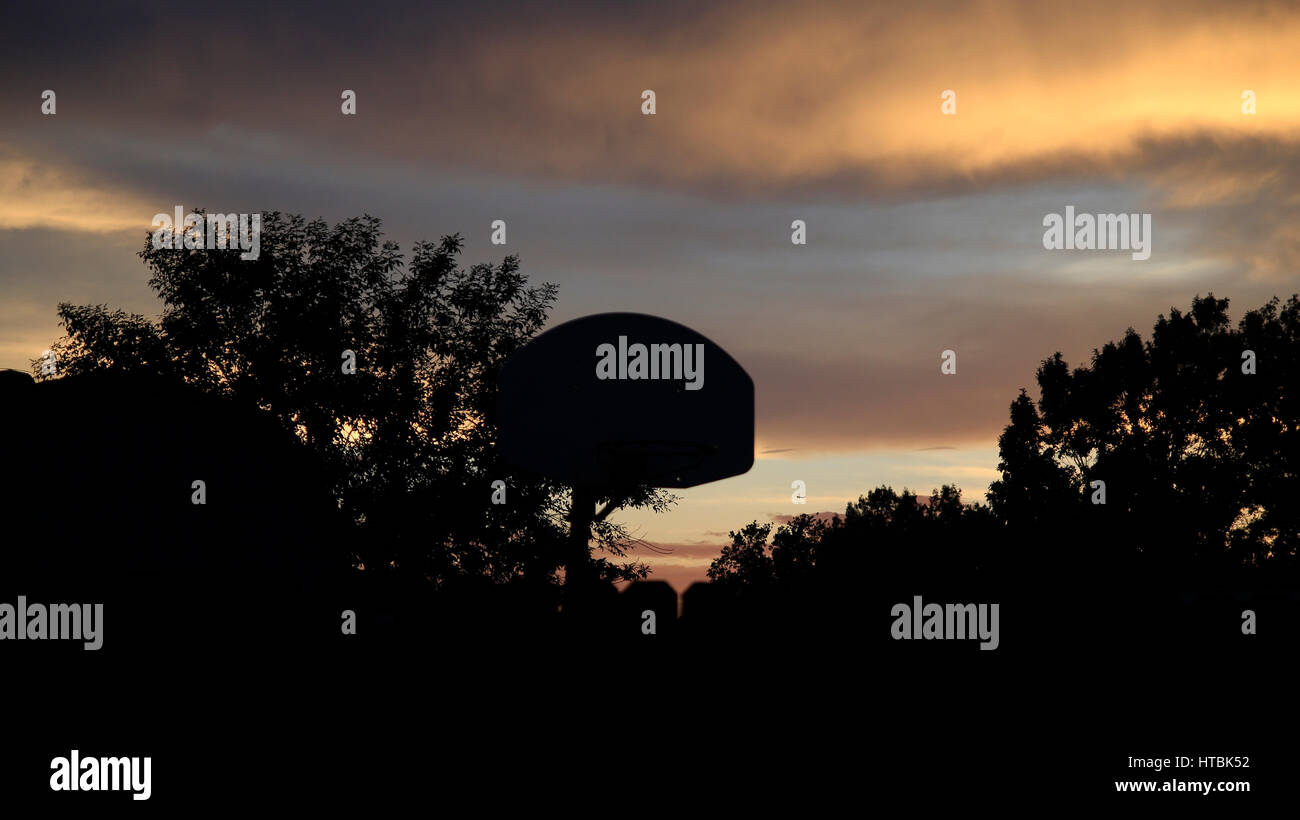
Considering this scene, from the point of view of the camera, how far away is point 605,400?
40.3 feet

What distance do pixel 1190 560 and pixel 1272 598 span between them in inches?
1467

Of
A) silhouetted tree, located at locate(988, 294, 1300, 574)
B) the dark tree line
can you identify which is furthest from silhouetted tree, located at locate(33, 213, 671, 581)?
silhouetted tree, located at locate(988, 294, 1300, 574)

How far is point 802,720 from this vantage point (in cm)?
632

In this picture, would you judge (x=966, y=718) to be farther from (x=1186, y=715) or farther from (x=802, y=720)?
(x=1186, y=715)

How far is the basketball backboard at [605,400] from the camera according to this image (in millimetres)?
12156

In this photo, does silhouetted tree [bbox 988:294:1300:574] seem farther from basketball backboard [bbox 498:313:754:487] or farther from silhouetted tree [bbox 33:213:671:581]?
basketball backboard [bbox 498:313:754:487]

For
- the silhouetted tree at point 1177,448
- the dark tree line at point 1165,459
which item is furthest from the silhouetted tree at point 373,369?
the silhouetted tree at point 1177,448

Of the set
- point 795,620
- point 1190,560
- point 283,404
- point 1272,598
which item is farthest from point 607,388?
point 1190,560

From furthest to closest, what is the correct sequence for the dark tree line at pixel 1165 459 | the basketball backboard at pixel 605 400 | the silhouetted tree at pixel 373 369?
the dark tree line at pixel 1165 459, the silhouetted tree at pixel 373 369, the basketball backboard at pixel 605 400

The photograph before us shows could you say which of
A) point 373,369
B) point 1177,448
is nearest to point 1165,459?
point 1177,448

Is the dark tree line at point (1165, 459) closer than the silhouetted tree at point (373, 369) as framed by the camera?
No

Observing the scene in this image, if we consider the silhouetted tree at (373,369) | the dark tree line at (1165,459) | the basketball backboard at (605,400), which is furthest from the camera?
the dark tree line at (1165,459)

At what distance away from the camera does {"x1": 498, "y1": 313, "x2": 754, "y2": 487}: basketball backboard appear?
1216cm

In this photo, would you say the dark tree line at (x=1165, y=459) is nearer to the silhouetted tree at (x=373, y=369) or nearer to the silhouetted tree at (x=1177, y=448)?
the silhouetted tree at (x=1177, y=448)
